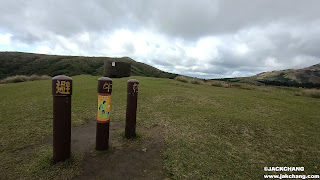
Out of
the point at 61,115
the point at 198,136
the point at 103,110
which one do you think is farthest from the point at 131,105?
the point at 198,136

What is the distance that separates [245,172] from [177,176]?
1357mm

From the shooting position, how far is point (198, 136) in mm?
4773

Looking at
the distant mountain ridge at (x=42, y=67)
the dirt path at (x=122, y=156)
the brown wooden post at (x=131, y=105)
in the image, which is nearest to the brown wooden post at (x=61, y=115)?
the dirt path at (x=122, y=156)

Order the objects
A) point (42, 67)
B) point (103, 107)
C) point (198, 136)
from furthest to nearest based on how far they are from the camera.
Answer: point (42, 67)
point (198, 136)
point (103, 107)

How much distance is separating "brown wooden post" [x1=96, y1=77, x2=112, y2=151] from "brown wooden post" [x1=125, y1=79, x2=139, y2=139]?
2.29 feet

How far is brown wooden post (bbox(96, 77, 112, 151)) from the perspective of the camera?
142 inches

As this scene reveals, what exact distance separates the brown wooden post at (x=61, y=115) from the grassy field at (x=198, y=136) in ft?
0.79

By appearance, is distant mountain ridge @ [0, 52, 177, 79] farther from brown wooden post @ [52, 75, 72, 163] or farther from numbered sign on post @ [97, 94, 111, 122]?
brown wooden post @ [52, 75, 72, 163]

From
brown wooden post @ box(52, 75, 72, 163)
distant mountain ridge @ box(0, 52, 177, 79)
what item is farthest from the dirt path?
distant mountain ridge @ box(0, 52, 177, 79)

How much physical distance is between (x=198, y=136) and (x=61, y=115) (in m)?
3.39

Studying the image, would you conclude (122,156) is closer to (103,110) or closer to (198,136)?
Result: (103,110)

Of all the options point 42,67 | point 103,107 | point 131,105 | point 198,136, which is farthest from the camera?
point 42,67

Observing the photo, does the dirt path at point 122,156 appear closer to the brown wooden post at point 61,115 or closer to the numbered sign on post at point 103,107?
the brown wooden post at point 61,115

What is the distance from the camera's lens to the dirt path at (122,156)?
312 centimetres
